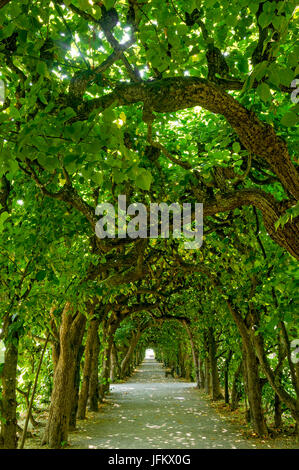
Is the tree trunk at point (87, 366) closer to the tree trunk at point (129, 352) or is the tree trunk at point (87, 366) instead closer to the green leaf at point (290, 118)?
the green leaf at point (290, 118)

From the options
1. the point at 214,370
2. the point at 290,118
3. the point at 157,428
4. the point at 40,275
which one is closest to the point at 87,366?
the point at 157,428

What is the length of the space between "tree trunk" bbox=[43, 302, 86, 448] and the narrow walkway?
2.62 feet

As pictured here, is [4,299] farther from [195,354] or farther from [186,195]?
[195,354]

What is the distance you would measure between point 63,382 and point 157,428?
474 cm

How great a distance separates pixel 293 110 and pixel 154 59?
215cm

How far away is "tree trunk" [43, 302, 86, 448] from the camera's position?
Answer: 946 centimetres

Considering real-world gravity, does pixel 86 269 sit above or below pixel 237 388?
above

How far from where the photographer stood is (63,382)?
9.70 metres

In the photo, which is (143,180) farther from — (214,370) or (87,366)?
(214,370)

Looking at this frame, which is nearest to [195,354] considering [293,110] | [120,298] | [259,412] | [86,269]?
[120,298]

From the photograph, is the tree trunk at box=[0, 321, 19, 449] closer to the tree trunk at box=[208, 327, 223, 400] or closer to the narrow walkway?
the narrow walkway

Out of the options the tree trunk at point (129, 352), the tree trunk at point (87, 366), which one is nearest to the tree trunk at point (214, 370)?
the tree trunk at point (87, 366)

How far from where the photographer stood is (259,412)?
1082 cm

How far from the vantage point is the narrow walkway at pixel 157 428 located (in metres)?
10.2
